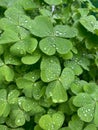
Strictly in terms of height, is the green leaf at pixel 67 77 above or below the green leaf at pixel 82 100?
above

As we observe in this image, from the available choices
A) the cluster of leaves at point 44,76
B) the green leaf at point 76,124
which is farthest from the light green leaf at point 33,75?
the green leaf at point 76,124

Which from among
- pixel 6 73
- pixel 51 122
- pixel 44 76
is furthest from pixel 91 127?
pixel 6 73

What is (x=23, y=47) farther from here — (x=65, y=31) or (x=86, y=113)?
(x=86, y=113)

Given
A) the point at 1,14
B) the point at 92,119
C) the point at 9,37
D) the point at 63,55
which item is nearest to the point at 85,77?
the point at 63,55

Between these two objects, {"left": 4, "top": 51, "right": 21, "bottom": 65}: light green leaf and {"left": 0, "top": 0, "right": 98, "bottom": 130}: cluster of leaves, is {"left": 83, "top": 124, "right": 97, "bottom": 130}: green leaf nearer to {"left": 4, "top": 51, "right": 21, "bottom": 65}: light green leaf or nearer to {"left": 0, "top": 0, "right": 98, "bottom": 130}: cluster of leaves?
{"left": 0, "top": 0, "right": 98, "bottom": 130}: cluster of leaves

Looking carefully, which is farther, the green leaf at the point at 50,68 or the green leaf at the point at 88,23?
the green leaf at the point at 88,23

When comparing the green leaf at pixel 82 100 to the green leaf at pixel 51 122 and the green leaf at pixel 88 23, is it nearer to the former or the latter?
the green leaf at pixel 51 122
